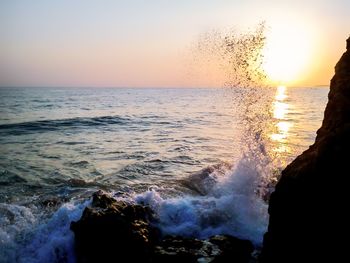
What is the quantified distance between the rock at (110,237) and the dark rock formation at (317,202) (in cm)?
229

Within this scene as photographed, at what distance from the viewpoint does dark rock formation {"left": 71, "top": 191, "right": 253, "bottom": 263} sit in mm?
6969

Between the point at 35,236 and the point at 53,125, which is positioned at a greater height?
the point at 53,125

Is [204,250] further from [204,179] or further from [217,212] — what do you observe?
[204,179]

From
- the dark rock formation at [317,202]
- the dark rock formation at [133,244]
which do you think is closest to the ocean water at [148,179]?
the dark rock formation at [133,244]

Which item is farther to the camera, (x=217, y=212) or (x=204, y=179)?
(x=204, y=179)


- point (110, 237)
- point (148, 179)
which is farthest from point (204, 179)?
point (110, 237)

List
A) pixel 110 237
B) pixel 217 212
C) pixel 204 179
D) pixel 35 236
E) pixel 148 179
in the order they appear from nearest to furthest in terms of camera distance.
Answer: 1. pixel 110 237
2. pixel 35 236
3. pixel 217 212
4. pixel 204 179
5. pixel 148 179

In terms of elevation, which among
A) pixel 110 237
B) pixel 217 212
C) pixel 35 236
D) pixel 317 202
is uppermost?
pixel 317 202

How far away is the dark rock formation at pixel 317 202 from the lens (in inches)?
205

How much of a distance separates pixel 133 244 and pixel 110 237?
0.45 m

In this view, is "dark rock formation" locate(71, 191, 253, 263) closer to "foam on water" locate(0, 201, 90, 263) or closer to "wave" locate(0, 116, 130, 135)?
"foam on water" locate(0, 201, 90, 263)

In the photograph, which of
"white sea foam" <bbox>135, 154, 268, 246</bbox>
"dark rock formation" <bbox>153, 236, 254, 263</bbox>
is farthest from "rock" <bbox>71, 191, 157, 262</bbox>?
"white sea foam" <bbox>135, 154, 268, 246</bbox>

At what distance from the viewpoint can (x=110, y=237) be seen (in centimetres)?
711

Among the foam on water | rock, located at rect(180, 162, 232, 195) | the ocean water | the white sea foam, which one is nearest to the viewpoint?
the foam on water
